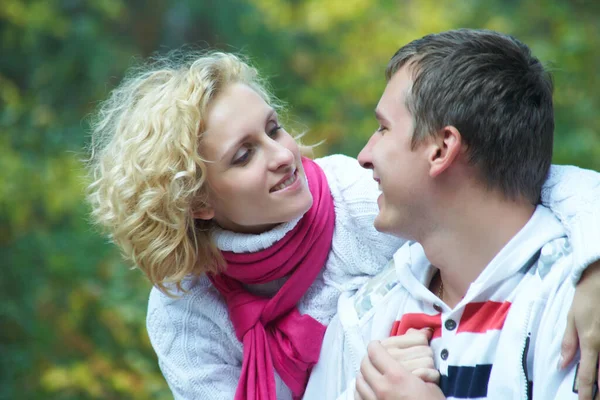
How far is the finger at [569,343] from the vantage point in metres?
1.33

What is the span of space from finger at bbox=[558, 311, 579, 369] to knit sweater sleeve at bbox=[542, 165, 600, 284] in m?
0.08

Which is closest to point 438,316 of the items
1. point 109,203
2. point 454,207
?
A: point 454,207

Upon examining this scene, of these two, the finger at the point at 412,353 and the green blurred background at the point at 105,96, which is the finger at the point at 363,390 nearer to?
the finger at the point at 412,353

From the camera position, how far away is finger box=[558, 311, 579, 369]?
133cm

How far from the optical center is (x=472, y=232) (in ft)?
5.26

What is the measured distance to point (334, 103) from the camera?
4.60m

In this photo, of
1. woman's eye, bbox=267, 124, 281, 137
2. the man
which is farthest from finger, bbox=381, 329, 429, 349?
woman's eye, bbox=267, 124, 281, 137

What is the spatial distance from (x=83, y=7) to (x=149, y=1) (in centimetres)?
45

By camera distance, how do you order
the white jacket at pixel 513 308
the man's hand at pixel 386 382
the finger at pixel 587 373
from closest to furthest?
1. the finger at pixel 587 373
2. the white jacket at pixel 513 308
3. the man's hand at pixel 386 382

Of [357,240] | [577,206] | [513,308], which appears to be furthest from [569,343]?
[357,240]

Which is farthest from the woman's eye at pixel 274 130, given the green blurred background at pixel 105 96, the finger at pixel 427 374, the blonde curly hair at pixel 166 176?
the green blurred background at pixel 105 96

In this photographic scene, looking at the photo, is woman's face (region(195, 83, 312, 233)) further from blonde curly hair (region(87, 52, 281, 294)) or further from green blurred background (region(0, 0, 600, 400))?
green blurred background (region(0, 0, 600, 400))

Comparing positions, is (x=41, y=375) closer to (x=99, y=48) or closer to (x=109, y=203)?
(x=99, y=48)

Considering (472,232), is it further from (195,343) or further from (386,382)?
(195,343)
